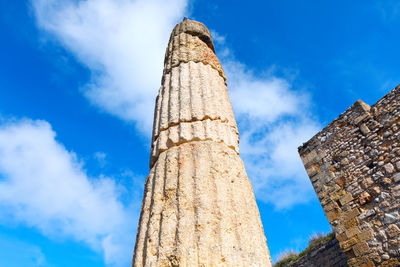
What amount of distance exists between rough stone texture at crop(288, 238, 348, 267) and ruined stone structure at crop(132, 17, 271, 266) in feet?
17.8

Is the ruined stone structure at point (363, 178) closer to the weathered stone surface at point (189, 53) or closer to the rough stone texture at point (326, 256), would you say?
the rough stone texture at point (326, 256)

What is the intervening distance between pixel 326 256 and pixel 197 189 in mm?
6493

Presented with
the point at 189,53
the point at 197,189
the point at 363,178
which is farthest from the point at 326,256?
the point at 197,189

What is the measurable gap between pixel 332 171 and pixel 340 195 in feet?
2.17

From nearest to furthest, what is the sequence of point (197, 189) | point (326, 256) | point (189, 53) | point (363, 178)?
point (197, 189) < point (189, 53) < point (363, 178) < point (326, 256)

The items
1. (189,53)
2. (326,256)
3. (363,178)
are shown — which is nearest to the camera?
(189,53)

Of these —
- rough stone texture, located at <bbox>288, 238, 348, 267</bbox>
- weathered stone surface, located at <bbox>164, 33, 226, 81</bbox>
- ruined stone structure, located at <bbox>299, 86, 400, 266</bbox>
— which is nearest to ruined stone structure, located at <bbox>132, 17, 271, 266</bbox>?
weathered stone surface, located at <bbox>164, 33, 226, 81</bbox>

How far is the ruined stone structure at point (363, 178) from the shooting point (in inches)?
226

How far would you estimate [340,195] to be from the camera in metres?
6.84

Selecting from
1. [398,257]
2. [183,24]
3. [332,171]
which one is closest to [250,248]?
[183,24]

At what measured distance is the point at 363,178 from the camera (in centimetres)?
650

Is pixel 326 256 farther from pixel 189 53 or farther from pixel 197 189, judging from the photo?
pixel 197 189

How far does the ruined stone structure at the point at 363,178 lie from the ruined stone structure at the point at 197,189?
436 cm

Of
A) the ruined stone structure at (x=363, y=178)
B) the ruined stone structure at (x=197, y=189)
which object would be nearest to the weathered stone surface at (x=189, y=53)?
the ruined stone structure at (x=197, y=189)
